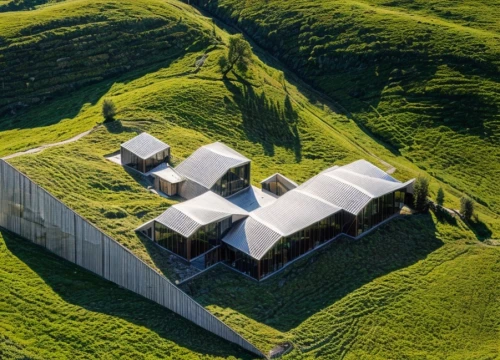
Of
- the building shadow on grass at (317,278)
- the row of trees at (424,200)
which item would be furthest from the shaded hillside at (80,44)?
the building shadow on grass at (317,278)

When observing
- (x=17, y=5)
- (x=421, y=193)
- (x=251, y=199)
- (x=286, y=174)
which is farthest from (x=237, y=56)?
(x=17, y=5)

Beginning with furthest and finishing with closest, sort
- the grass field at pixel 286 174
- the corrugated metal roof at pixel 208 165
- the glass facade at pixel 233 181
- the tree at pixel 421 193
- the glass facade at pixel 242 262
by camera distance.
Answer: the tree at pixel 421 193
the glass facade at pixel 233 181
the corrugated metal roof at pixel 208 165
the glass facade at pixel 242 262
the grass field at pixel 286 174

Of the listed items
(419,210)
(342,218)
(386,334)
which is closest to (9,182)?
(342,218)

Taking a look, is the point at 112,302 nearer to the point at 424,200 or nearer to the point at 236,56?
the point at 424,200

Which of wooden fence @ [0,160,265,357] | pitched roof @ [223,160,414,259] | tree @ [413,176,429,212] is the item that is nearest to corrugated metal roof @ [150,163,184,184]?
pitched roof @ [223,160,414,259]

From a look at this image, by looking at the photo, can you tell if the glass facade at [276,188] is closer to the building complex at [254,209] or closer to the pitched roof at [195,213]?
the building complex at [254,209]

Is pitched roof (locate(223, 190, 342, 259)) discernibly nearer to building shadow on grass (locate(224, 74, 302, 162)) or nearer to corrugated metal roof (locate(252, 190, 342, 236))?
corrugated metal roof (locate(252, 190, 342, 236))
